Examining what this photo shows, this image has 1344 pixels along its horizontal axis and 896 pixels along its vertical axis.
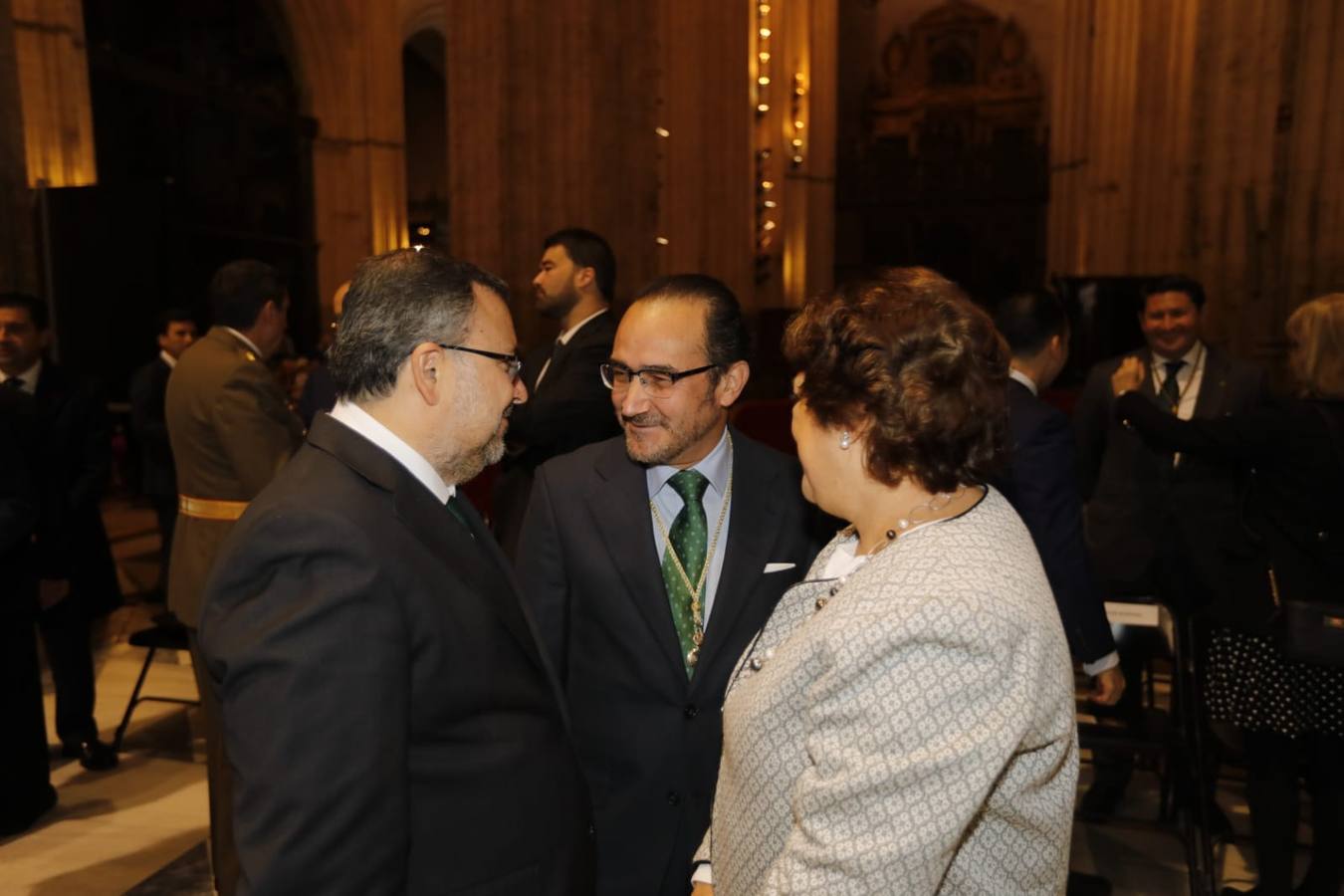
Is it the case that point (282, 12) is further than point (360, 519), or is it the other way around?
point (282, 12)

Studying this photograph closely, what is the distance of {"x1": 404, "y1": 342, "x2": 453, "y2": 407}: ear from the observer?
Result: 1463mm

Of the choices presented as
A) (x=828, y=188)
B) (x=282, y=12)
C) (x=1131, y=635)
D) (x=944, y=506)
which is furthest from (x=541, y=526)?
(x=828, y=188)

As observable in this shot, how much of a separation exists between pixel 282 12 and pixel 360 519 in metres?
17.5

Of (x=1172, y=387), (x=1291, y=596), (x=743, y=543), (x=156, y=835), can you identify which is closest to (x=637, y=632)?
(x=743, y=543)

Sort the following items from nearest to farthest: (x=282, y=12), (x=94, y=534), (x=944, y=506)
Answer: (x=944, y=506), (x=94, y=534), (x=282, y=12)

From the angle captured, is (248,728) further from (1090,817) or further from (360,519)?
(1090,817)

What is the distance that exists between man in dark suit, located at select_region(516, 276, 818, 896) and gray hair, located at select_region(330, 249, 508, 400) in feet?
1.90

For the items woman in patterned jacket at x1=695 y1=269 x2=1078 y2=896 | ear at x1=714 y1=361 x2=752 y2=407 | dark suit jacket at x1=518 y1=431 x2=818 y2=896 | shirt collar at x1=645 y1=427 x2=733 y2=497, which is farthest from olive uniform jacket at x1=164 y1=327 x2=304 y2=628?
woman in patterned jacket at x1=695 y1=269 x2=1078 y2=896

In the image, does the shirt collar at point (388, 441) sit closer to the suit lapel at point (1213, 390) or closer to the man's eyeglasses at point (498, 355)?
the man's eyeglasses at point (498, 355)

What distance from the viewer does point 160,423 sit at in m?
6.02

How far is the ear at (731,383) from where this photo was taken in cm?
209

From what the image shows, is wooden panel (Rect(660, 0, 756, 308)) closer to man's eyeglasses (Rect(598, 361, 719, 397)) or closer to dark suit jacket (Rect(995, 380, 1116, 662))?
dark suit jacket (Rect(995, 380, 1116, 662))

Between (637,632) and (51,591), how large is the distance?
3.05 metres

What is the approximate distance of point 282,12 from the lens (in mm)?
16328
